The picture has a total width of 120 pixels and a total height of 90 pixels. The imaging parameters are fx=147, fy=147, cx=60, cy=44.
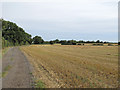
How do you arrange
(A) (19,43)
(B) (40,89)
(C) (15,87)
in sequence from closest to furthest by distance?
(B) (40,89) → (C) (15,87) → (A) (19,43)

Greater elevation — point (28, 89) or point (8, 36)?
point (8, 36)

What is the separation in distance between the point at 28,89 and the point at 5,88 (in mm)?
1243

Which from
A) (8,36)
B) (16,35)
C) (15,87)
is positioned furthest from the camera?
(16,35)

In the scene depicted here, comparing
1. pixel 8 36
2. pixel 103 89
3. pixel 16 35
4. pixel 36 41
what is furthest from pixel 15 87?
pixel 36 41

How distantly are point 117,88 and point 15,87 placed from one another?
4.91 m

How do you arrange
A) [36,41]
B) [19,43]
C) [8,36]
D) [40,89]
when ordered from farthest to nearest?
[36,41]
[19,43]
[8,36]
[40,89]

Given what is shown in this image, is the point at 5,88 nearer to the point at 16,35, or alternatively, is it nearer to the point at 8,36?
the point at 8,36

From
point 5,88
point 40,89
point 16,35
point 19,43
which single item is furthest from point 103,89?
point 19,43

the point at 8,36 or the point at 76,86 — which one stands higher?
the point at 8,36

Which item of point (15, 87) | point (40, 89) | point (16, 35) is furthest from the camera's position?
point (16, 35)

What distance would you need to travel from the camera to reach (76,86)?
23.3 feet

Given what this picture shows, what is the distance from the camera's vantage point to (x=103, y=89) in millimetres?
6754

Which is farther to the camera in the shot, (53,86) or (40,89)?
(53,86)

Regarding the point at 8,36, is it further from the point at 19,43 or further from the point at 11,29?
the point at 19,43
